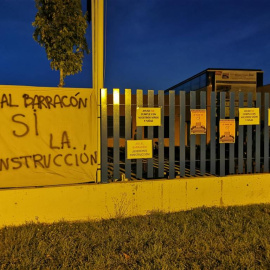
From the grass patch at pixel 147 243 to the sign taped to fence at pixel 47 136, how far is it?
72cm

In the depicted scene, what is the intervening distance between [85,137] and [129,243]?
171 centimetres

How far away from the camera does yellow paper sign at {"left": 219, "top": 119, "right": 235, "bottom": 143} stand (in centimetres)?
444

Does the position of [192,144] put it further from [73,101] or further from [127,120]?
[73,101]

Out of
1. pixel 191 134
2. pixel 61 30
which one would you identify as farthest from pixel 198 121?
pixel 61 30

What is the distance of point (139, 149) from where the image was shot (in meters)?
4.04

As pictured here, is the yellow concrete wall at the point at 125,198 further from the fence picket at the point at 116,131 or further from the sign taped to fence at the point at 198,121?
the sign taped to fence at the point at 198,121

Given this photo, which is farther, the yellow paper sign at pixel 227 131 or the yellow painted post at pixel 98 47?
the yellow paper sign at pixel 227 131

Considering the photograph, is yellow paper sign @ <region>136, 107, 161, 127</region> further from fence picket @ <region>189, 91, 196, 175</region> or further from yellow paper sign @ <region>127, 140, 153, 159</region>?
fence picket @ <region>189, 91, 196, 175</region>

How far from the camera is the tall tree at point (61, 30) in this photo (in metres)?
11.4

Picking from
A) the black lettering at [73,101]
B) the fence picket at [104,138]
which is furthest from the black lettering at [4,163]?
the fence picket at [104,138]

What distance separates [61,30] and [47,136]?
31.0 feet

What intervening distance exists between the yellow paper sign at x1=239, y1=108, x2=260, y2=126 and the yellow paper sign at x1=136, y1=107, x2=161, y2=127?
5.22 feet

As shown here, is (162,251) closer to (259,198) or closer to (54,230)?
(54,230)

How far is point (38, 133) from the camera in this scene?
371 cm
